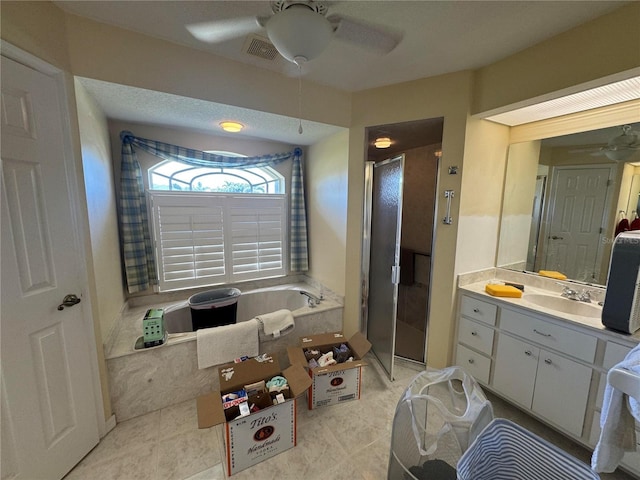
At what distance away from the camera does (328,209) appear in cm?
257

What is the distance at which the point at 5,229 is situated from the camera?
1.06 m

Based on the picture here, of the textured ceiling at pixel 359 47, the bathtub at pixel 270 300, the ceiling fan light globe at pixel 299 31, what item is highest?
the textured ceiling at pixel 359 47

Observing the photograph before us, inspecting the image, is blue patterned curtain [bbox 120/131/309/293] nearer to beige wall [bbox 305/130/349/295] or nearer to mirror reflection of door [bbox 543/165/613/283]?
beige wall [bbox 305/130/349/295]

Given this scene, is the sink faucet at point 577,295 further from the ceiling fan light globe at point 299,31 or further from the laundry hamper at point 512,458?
the ceiling fan light globe at point 299,31

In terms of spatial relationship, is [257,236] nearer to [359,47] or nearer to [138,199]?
[138,199]

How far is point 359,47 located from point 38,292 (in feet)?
6.87

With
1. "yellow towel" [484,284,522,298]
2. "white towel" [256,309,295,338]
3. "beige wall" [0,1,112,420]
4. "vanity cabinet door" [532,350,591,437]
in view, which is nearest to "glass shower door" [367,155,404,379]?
"yellow towel" [484,284,522,298]

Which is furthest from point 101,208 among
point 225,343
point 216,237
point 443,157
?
point 443,157

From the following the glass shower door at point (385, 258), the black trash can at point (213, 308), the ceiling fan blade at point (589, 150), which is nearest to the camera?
the ceiling fan blade at point (589, 150)

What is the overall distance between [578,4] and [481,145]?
0.81 m

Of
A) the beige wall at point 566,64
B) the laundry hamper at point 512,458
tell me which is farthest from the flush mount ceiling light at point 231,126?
the laundry hamper at point 512,458

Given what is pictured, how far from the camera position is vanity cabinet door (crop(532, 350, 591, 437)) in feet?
4.57

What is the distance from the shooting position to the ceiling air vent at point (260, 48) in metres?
1.46

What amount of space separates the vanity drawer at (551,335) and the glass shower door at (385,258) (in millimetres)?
745
